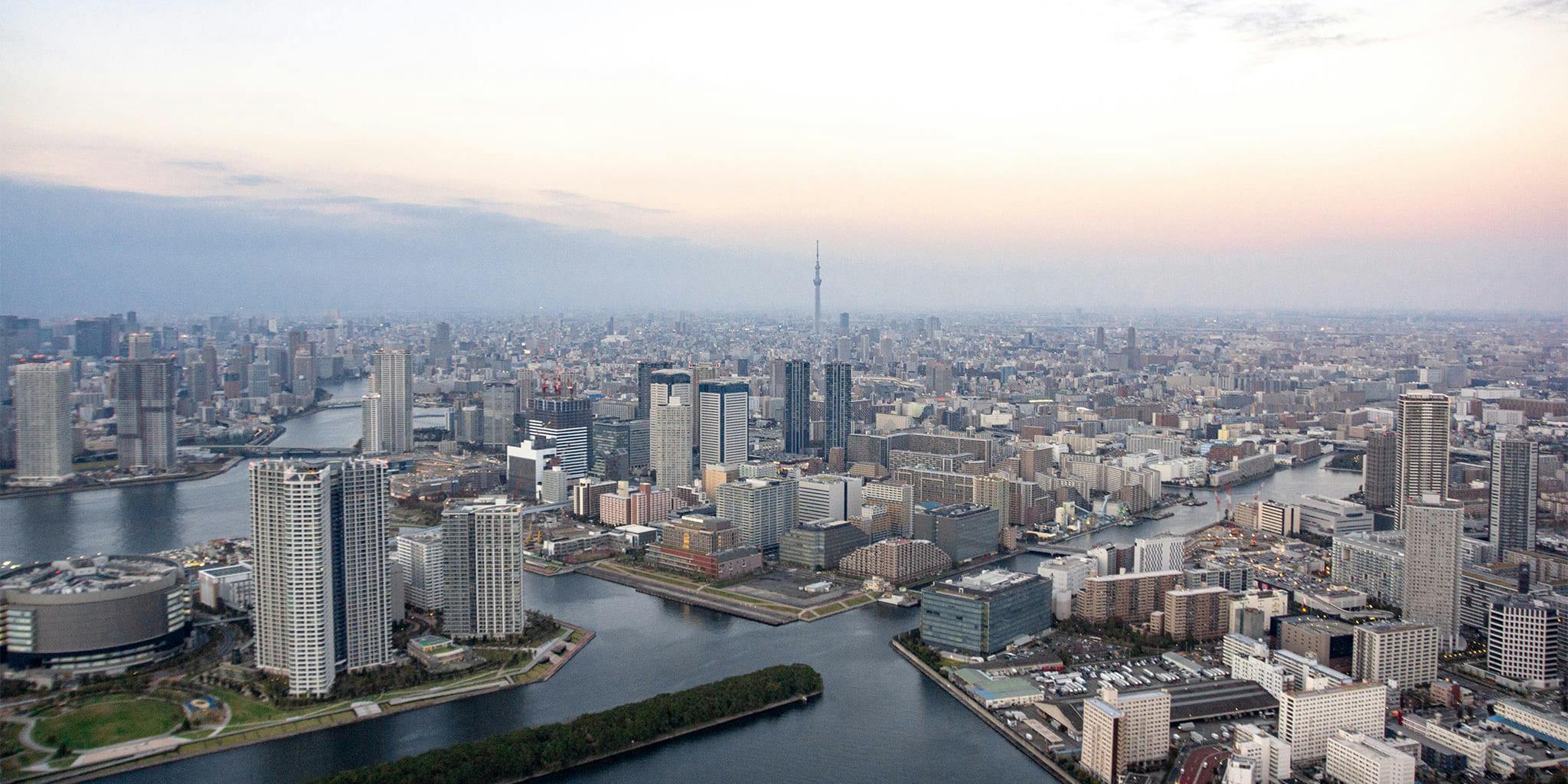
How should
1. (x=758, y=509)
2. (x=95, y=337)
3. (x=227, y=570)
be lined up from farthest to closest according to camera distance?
1. (x=95, y=337)
2. (x=758, y=509)
3. (x=227, y=570)

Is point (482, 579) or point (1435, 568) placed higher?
point (1435, 568)

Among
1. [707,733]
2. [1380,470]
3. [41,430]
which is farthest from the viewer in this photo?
[41,430]

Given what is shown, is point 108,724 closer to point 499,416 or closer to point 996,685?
point 996,685

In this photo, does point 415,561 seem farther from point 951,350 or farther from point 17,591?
point 951,350

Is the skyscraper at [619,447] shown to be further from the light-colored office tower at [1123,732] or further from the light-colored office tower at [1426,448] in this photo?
the light-colored office tower at [1123,732]

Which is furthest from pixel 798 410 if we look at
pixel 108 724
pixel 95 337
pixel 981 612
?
pixel 108 724

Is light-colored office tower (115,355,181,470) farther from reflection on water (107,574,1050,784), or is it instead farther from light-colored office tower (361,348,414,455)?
reflection on water (107,574,1050,784)
